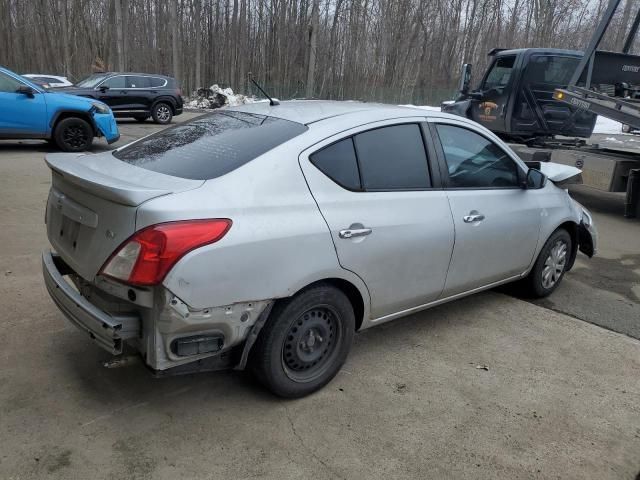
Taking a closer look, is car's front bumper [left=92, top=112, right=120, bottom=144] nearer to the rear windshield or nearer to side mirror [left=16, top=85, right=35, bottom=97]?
side mirror [left=16, top=85, right=35, bottom=97]

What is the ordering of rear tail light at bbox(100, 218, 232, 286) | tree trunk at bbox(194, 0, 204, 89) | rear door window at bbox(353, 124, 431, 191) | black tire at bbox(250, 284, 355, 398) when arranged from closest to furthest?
rear tail light at bbox(100, 218, 232, 286) < black tire at bbox(250, 284, 355, 398) < rear door window at bbox(353, 124, 431, 191) < tree trunk at bbox(194, 0, 204, 89)

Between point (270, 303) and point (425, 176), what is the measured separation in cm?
148

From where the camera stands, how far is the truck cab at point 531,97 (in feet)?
34.2

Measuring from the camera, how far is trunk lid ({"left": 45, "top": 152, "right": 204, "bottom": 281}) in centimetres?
264

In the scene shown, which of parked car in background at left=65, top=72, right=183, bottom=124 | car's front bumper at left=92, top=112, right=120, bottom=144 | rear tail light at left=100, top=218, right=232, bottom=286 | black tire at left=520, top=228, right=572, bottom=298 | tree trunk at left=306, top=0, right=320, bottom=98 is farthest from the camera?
tree trunk at left=306, top=0, right=320, bottom=98

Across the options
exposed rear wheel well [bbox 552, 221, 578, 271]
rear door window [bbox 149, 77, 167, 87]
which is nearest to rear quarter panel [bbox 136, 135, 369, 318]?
exposed rear wheel well [bbox 552, 221, 578, 271]

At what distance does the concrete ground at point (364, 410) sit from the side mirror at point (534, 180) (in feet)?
3.56

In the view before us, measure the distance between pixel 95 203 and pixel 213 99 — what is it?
2804 centimetres

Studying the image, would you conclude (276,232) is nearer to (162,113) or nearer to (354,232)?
(354,232)

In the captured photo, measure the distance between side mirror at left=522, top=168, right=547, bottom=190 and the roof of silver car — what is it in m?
1.12

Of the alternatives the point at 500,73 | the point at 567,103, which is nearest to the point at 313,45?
the point at 500,73

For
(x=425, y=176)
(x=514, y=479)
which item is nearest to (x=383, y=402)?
(x=514, y=479)

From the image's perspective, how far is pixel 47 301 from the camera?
4.25 m

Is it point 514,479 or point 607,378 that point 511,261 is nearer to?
point 607,378
